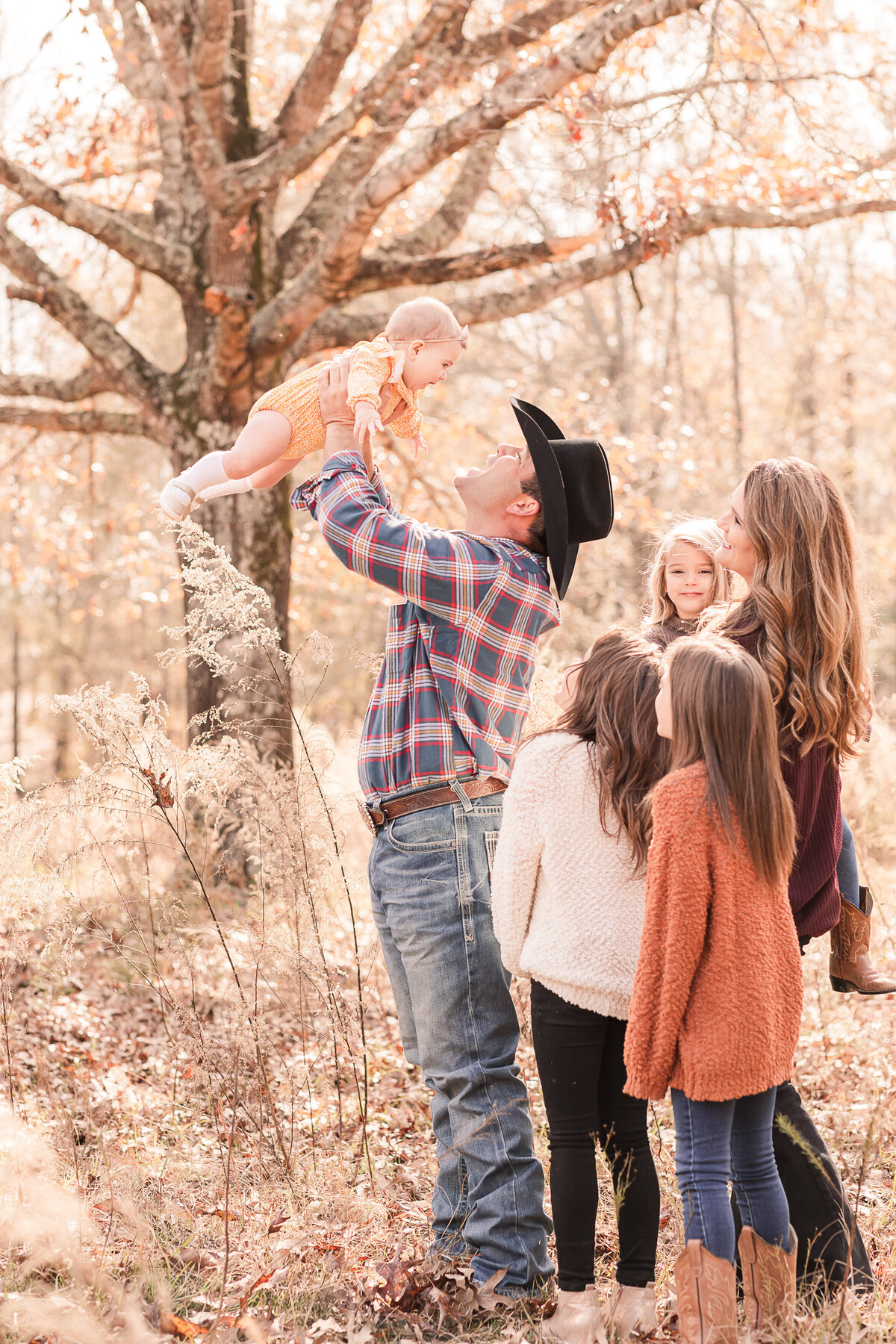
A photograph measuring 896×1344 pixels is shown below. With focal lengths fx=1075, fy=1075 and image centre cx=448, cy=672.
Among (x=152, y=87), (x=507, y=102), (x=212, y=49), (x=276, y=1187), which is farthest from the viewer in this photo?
(x=152, y=87)

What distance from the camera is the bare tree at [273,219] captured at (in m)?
5.63

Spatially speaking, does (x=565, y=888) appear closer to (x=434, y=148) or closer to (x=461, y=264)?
(x=434, y=148)

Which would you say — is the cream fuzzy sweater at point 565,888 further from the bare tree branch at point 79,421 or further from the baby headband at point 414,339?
the bare tree branch at point 79,421

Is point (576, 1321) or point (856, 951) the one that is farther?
point (856, 951)

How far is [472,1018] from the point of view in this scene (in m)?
2.77

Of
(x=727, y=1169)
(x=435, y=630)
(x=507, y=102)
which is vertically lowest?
(x=727, y=1169)

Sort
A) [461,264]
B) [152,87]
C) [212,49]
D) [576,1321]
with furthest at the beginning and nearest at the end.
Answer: [152,87]
[461,264]
[212,49]
[576,1321]

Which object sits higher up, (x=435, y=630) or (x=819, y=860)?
(x=435, y=630)

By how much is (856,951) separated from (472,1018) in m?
1.15

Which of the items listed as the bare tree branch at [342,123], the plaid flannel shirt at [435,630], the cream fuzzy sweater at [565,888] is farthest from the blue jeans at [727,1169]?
the bare tree branch at [342,123]

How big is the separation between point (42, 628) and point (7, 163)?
14.4m

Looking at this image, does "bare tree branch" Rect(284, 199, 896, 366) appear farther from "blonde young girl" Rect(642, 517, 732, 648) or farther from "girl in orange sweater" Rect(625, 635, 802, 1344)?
"girl in orange sweater" Rect(625, 635, 802, 1344)

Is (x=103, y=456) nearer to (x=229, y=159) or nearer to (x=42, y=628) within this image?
(x=42, y=628)

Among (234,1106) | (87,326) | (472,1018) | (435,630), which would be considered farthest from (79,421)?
(472,1018)
